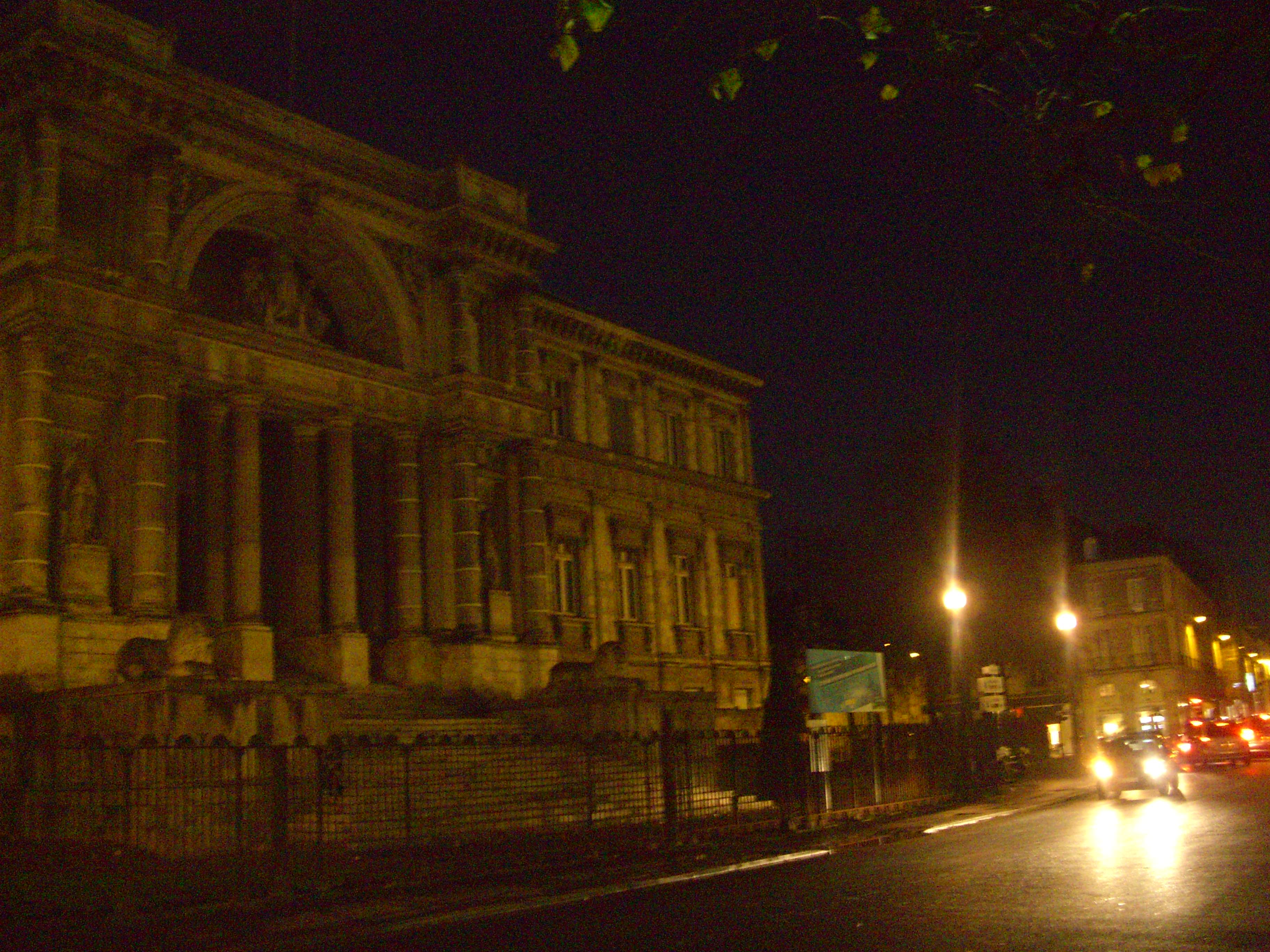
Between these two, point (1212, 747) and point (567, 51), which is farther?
point (1212, 747)

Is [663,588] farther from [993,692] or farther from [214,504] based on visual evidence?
[214,504]

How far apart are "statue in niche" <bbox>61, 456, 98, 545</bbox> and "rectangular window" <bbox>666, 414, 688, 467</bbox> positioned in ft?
84.8

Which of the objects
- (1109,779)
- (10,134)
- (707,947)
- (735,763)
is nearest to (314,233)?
(10,134)

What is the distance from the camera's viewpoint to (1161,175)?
718 cm

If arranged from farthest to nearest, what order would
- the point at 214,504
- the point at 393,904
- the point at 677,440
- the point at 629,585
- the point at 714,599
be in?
the point at 677,440 → the point at 714,599 → the point at 629,585 → the point at 214,504 → the point at 393,904

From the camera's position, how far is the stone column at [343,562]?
3070cm

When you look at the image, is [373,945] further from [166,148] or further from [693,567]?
[693,567]

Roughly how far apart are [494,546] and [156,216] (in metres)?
12.2

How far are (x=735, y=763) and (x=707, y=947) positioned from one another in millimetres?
10812

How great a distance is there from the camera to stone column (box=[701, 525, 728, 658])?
49031 millimetres

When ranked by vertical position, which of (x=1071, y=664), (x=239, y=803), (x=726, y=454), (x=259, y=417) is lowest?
(x=239, y=803)

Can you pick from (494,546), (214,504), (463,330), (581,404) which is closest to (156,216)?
(214,504)

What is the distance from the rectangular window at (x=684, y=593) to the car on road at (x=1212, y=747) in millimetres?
16374

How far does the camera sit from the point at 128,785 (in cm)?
1561
